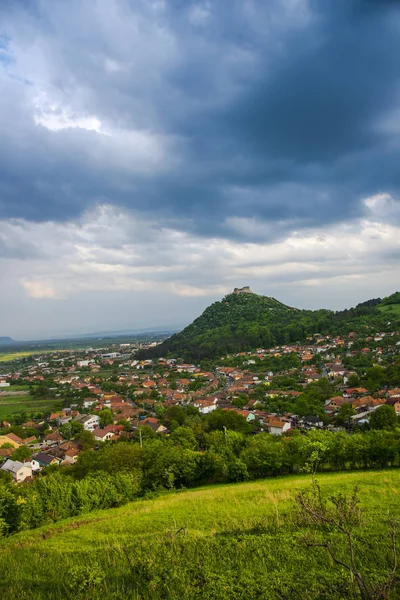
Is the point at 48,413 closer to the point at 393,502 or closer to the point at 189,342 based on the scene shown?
the point at 393,502

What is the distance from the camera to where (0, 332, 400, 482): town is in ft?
118

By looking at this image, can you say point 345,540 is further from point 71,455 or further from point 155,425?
point 155,425

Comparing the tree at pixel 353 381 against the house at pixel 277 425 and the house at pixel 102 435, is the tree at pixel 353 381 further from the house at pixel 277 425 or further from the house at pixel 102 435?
the house at pixel 102 435

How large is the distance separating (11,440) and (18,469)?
11.6 m

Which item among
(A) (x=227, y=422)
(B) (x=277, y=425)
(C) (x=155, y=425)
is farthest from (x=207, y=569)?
(C) (x=155, y=425)

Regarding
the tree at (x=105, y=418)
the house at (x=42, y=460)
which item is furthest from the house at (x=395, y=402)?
the house at (x=42, y=460)

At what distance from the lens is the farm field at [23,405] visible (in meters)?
56.8

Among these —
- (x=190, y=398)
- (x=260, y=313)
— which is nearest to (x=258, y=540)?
(x=190, y=398)

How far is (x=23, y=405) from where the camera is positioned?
6175cm

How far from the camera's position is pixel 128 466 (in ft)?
67.0

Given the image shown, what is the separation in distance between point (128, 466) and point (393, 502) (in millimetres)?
14505

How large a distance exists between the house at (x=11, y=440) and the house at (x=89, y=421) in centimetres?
782

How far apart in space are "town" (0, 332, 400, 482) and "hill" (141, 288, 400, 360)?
1022 centimetres

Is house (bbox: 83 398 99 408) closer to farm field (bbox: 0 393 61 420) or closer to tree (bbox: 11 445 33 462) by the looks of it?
farm field (bbox: 0 393 61 420)
